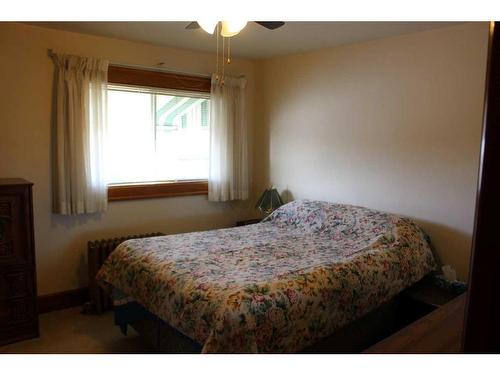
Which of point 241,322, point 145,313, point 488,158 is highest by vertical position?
point 488,158

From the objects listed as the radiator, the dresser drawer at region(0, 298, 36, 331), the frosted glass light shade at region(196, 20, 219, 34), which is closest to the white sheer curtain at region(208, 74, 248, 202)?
the radiator

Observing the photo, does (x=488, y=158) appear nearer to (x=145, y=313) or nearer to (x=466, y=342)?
(x=466, y=342)

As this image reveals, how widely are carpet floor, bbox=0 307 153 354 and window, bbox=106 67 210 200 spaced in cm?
105

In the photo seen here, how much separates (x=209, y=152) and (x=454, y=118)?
2.25 meters

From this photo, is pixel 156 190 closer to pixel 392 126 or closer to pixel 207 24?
pixel 392 126

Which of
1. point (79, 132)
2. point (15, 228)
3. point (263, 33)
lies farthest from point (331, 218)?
point (15, 228)

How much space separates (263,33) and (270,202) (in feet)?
5.41

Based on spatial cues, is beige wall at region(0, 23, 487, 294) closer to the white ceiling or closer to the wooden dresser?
the white ceiling

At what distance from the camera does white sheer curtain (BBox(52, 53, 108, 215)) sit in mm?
3021

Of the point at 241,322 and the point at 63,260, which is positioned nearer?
the point at 241,322

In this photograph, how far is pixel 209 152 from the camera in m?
3.93

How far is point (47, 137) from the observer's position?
3.05m
